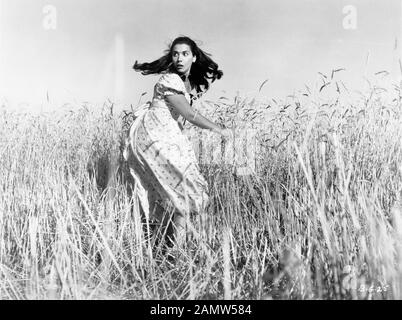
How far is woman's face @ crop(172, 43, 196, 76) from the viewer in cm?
297

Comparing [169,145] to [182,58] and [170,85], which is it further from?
[182,58]

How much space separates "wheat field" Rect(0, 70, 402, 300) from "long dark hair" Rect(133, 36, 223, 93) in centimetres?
A: 26

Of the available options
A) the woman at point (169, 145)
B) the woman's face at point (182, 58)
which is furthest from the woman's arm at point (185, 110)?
the woman's face at point (182, 58)

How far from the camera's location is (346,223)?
2.07 meters

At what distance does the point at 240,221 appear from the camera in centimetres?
250

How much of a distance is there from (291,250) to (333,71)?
1069mm

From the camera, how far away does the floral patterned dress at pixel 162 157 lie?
2795 millimetres

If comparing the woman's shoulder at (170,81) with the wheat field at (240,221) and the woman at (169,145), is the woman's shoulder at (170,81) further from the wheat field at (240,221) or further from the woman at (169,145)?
the wheat field at (240,221)

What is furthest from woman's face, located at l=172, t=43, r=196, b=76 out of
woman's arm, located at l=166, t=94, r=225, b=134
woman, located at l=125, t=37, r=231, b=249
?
woman's arm, located at l=166, t=94, r=225, b=134

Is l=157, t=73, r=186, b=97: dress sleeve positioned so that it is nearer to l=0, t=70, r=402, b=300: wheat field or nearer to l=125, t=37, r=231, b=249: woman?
l=125, t=37, r=231, b=249: woman

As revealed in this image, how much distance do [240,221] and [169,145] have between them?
62cm
